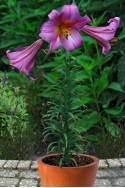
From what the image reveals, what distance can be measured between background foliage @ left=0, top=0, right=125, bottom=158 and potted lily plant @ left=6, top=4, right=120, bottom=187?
128 cm

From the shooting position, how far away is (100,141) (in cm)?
584

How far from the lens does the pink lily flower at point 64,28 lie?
10.5ft

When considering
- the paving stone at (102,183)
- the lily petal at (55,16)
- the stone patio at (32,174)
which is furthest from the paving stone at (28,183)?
the lily petal at (55,16)

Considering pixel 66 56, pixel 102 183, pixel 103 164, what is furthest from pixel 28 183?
pixel 66 56

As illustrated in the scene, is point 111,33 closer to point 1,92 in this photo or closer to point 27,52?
point 27,52

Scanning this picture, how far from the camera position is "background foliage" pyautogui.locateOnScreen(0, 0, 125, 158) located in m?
5.79

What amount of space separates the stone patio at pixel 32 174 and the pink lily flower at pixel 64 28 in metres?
1.66

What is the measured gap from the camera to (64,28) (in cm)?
329

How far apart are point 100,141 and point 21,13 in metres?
2.38

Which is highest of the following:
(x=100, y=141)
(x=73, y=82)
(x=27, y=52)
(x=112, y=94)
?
(x=27, y=52)

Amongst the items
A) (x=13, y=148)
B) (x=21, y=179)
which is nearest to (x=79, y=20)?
(x=21, y=179)

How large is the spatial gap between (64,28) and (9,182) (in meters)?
1.79

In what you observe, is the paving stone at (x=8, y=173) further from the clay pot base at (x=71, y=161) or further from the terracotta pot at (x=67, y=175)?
the terracotta pot at (x=67, y=175)

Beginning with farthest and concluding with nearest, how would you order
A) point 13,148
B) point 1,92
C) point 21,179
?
point 1,92
point 13,148
point 21,179
